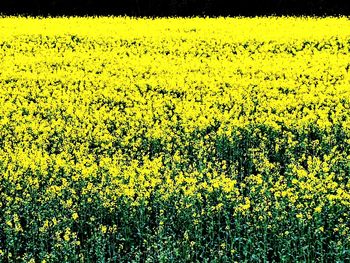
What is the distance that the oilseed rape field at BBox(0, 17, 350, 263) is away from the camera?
20.8 ft

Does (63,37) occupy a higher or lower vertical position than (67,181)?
higher

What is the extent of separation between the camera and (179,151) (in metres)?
8.63

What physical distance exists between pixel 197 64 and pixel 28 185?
724 cm

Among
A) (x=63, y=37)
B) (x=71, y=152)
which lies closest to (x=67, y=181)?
(x=71, y=152)

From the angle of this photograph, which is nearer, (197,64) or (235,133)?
(235,133)

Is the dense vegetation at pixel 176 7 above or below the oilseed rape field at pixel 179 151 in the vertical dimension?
above

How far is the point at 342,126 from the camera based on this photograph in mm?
9242

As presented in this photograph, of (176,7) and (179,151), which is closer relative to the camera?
(179,151)

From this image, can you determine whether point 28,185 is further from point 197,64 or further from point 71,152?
point 197,64

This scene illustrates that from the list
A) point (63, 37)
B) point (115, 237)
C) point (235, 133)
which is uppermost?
point (63, 37)

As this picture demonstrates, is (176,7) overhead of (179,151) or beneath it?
overhead

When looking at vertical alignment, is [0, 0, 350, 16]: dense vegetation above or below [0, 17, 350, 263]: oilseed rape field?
above

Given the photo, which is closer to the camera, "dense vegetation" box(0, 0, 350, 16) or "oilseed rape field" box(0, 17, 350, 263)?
"oilseed rape field" box(0, 17, 350, 263)

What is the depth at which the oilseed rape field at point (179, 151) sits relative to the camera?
20.8 ft
